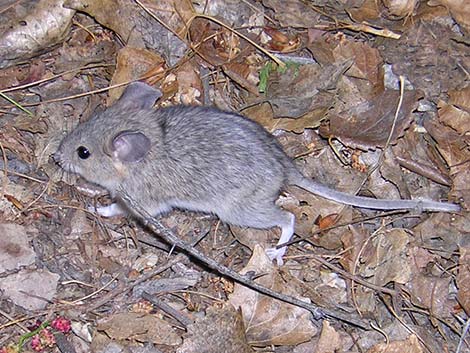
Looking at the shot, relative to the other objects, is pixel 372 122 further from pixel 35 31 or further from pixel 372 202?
pixel 35 31

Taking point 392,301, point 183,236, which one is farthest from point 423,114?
point 183,236

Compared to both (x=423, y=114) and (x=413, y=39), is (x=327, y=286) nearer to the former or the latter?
(x=423, y=114)

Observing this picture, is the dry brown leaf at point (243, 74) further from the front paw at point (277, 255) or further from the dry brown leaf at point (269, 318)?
the dry brown leaf at point (269, 318)

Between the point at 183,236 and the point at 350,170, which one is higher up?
the point at 350,170

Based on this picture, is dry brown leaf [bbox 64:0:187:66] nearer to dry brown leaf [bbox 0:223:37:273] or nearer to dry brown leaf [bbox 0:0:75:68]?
dry brown leaf [bbox 0:0:75:68]

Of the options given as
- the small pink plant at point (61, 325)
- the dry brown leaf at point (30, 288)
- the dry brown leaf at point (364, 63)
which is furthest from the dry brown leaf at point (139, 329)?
the dry brown leaf at point (364, 63)

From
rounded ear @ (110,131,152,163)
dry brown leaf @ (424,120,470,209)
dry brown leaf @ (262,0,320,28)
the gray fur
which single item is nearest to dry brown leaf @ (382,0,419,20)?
dry brown leaf @ (262,0,320,28)
